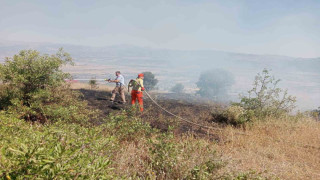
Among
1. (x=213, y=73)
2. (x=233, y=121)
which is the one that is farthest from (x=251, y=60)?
(x=233, y=121)

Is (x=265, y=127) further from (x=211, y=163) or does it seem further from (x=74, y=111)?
(x=74, y=111)

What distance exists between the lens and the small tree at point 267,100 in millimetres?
10234

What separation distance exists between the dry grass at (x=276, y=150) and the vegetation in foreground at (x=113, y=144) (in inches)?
0.7

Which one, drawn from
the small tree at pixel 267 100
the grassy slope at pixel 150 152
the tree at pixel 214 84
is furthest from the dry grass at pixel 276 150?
the tree at pixel 214 84

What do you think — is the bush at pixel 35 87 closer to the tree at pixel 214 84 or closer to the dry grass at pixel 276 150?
the dry grass at pixel 276 150

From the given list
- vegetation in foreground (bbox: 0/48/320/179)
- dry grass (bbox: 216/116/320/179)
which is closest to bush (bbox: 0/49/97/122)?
A: vegetation in foreground (bbox: 0/48/320/179)

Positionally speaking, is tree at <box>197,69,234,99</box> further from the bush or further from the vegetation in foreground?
the bush

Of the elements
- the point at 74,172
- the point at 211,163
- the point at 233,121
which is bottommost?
the point at 233,121

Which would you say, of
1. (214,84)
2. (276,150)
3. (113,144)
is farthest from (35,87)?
(214,84)

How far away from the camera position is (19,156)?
1.68m

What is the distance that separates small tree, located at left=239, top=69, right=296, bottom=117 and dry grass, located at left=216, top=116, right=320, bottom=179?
135 centimetres

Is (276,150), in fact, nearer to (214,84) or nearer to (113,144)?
(113,144)

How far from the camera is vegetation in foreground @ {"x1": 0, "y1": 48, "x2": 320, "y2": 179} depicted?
5.79 feet

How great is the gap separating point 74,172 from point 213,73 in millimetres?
49985
